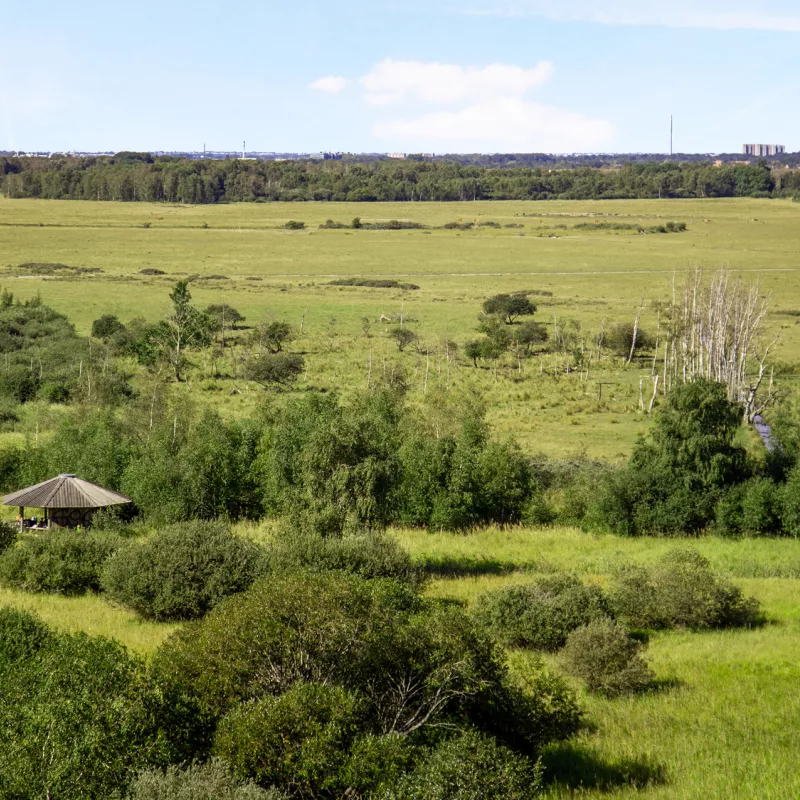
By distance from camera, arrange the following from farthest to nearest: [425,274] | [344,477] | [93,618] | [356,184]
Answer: [356,184] < [425,274] < [344,477] < [93,618]

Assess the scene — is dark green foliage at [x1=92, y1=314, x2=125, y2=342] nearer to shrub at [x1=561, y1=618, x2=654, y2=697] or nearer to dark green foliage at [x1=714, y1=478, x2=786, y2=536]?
dark green foliage at [x1=714, y1=478, x2=786, y2=536]

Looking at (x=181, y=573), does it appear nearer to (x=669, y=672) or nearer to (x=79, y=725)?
(x=669, y=672)

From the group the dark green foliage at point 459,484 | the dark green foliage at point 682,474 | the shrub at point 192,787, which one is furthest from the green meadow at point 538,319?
the shrub at point 192,787

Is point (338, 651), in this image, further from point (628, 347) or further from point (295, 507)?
point (628, 347)

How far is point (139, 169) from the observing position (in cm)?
17600

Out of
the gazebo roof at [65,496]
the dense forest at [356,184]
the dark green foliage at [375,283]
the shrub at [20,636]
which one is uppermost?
the dense forest at [356,184]

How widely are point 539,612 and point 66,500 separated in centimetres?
1172

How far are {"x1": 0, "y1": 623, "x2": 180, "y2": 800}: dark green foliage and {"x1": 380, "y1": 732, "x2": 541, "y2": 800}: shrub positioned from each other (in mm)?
2306

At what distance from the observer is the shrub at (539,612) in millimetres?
18031

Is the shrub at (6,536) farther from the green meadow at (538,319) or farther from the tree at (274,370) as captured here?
the tree at (274,370)

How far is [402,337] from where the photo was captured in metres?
54.1

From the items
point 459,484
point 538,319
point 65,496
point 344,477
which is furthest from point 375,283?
point 344,477

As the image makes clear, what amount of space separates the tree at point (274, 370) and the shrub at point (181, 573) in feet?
84.0

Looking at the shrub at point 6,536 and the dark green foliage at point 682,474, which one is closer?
the shrub at point 6,536
